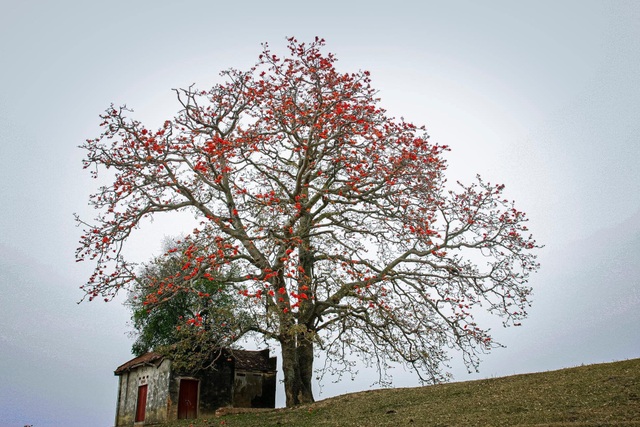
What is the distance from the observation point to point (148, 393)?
23359mm

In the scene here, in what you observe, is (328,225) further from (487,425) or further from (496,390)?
(487,425)

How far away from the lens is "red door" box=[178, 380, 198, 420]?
71.5ft

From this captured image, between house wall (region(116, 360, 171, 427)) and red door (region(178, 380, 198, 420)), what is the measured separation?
0.57m

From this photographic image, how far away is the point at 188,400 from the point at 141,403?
3.41 metres

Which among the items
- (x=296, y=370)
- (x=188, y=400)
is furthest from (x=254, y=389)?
(x=296, y=370)

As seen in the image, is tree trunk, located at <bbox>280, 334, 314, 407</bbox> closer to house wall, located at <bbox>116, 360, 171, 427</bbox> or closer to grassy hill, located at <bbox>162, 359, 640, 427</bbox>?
grassy hill, located at <bbox>162, 359, 640, 427</bbox>

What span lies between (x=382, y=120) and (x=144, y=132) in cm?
758

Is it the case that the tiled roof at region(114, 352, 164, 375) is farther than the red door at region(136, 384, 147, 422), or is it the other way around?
the red door at region(136, 384, 147, 422)

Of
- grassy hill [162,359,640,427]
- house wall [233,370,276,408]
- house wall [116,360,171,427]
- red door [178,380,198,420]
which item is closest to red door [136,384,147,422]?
house wall [116,360,171,427]

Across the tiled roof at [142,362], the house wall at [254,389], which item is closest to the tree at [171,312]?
the tiled roof at [142,362]

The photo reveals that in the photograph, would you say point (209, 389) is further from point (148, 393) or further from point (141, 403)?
point (141, 403)

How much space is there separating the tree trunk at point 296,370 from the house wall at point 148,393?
21.0ft

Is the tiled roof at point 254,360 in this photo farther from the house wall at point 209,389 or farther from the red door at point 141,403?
the red door at point 141,403

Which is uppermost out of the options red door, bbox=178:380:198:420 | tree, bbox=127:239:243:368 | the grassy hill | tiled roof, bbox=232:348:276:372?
tree, bbox=127:239:243:368
